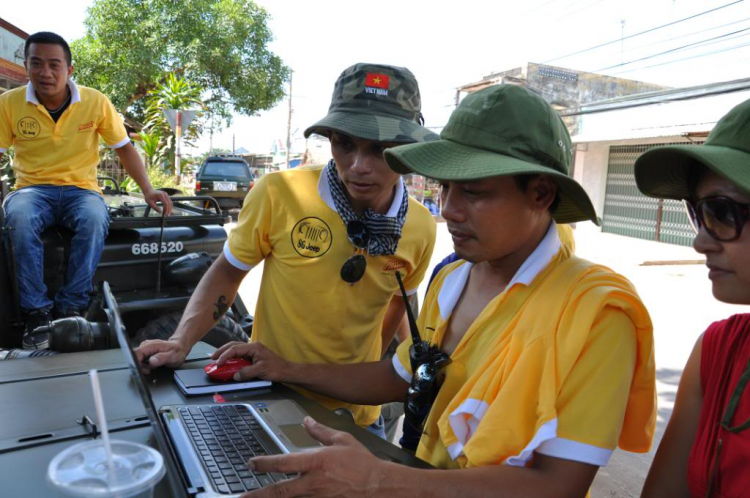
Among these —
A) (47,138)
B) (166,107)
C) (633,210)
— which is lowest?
(633,210)

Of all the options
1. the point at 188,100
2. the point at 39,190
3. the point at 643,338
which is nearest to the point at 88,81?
the point at 188,100

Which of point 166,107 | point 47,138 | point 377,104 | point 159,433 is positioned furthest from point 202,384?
point 166,107

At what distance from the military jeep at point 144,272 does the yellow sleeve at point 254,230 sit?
1.43 metres

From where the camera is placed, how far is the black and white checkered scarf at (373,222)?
6.95ft

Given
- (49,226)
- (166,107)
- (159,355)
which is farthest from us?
(166,107)

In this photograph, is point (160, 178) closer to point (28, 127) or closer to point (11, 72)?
point (11, 72)

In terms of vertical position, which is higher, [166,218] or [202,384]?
[166,218]

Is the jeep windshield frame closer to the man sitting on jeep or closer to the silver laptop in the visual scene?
the man sitting on jeep

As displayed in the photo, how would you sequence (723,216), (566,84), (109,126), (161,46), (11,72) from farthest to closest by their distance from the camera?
1. (566,84)
2. (161,46)
3. (11,72)
4. (109,126)
5. (723,216)

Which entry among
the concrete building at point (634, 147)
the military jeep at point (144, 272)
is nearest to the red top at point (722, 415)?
the military jeep at point (144, 272)

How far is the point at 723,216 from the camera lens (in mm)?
1160

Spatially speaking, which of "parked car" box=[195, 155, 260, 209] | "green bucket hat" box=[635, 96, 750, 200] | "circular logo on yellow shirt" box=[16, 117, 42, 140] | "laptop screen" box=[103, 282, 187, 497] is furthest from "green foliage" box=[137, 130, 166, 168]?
"green bucket hat" box=[635, 96, 750, 200]

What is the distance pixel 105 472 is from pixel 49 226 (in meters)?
3.39

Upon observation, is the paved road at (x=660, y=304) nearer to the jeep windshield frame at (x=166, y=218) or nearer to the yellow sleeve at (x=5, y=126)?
the jeep windshield frame at (x=166, y=218)
